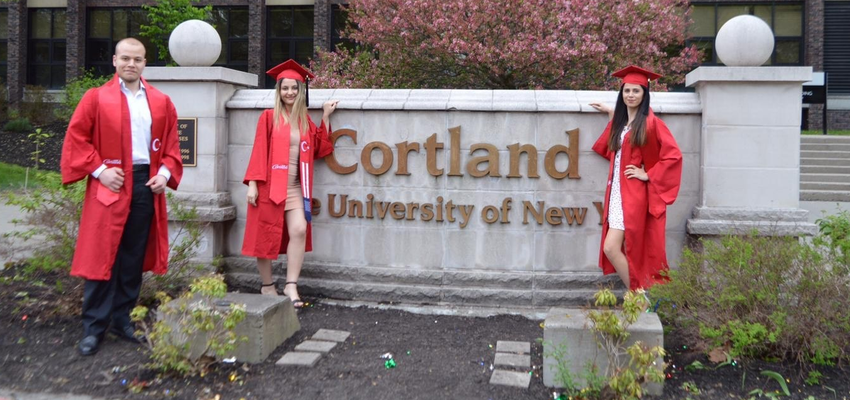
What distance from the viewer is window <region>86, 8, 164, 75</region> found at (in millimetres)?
28688

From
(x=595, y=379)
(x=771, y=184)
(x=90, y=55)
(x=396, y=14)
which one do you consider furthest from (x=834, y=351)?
(x=90, y=55)

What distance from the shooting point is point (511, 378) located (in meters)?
4.61

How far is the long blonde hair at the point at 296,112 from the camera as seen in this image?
6.32m

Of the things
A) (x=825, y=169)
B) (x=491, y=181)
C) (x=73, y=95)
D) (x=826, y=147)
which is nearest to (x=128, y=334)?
(x=491, y=181)

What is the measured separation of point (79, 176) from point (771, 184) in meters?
5.31

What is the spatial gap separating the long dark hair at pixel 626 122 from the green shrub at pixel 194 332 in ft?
10.5

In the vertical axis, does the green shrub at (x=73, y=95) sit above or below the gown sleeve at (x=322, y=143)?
above

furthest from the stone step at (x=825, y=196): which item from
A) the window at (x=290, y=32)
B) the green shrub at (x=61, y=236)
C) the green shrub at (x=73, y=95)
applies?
the window at (x=290, y=32)

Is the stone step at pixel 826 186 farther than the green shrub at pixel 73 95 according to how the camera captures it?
No

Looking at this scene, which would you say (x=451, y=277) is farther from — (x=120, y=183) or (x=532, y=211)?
(x=120, y=183)

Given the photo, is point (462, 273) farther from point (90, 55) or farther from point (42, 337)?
point (90, 55)

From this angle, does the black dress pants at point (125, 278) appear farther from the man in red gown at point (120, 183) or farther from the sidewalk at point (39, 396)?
the sidewalk at point (39, 396)

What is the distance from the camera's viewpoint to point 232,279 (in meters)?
7.08

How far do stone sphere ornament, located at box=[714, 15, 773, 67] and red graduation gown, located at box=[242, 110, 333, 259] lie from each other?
3588mm
